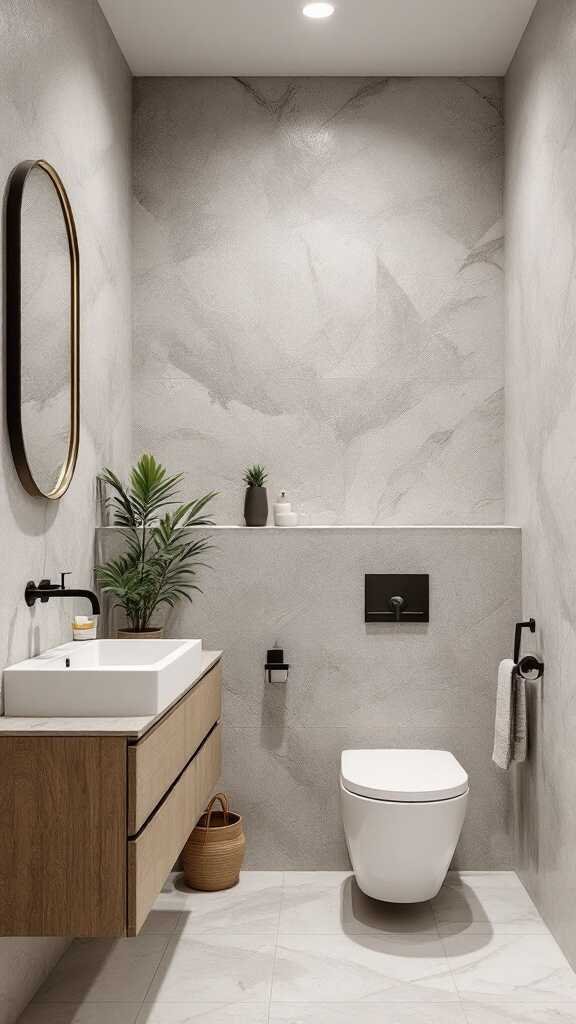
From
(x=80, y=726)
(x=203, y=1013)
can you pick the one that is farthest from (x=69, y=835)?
(x=203, y=1013)

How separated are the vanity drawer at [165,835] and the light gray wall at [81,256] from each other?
415 mm

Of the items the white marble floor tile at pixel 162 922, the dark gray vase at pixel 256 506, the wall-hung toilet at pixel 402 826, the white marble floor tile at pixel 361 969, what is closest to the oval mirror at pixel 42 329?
the dark gray vase at pixel 256 506

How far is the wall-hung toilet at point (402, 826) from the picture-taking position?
2658mm

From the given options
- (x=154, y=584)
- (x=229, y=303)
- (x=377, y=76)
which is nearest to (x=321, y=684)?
(x=154, y=584)

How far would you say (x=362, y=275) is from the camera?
3.54 m

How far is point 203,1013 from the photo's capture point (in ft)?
7.66

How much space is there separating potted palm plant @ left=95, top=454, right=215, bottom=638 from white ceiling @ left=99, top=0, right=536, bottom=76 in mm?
1477

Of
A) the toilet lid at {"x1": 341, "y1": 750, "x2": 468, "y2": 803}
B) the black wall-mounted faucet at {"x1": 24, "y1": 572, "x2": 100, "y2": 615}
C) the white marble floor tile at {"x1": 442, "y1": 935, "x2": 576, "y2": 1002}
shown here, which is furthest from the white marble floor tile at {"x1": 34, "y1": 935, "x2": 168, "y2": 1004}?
the black wall-mounted faucet at {"x1": 24, "y1": 572, "x2": 100, "y2": 615}

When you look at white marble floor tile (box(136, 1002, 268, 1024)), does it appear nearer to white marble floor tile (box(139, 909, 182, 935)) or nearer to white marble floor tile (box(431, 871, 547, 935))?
white marble floor tile (box(139, 909, 182, 935))

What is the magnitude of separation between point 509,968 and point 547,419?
1.56m

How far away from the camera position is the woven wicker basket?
3.08 metres

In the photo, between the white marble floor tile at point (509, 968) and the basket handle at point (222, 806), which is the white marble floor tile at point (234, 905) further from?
the white marble floor tile at point (509, 968)

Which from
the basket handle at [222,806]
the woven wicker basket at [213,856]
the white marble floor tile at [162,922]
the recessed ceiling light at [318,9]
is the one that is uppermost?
the recessed ceiling light at [318,9]

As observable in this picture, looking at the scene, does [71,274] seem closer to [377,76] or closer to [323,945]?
[377,76]
